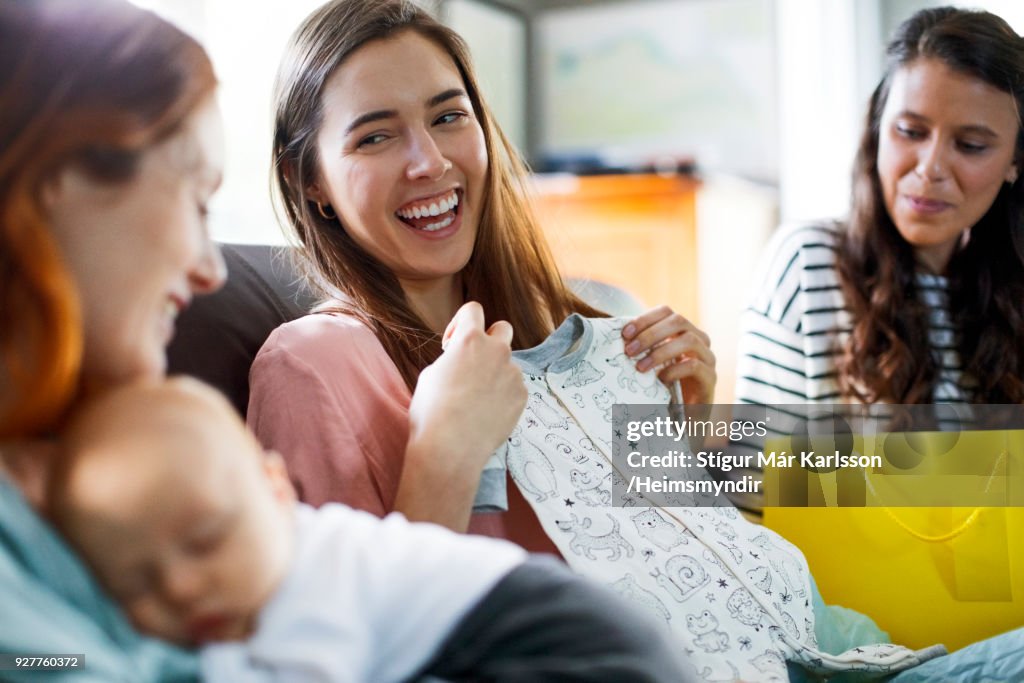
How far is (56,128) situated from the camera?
1.57 ft

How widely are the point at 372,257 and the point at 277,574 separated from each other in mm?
570

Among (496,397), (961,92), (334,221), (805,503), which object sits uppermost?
(961,92)

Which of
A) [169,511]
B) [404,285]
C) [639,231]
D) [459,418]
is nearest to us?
[169,511]

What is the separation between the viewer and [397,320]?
966 millimetres

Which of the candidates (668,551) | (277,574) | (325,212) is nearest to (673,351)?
(668,551)

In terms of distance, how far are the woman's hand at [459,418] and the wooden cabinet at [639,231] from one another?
1997 millimetres

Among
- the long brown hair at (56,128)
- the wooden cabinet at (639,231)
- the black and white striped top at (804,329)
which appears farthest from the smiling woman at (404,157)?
the wooden cabinet at (639,231)

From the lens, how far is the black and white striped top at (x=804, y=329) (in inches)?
54.7

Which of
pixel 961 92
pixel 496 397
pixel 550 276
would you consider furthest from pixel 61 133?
pixel 961 92

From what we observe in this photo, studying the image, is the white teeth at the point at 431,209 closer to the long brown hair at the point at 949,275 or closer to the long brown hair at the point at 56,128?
the long brown hair at the point at 56,128

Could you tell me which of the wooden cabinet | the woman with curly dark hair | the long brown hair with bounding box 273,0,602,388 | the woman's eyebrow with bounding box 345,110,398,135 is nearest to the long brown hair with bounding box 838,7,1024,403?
the woman with curly dark hair

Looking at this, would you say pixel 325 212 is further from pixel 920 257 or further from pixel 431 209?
pixel 920 257

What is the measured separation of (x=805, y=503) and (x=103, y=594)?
747mm

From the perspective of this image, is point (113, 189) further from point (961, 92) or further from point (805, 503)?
point (961, 92)
